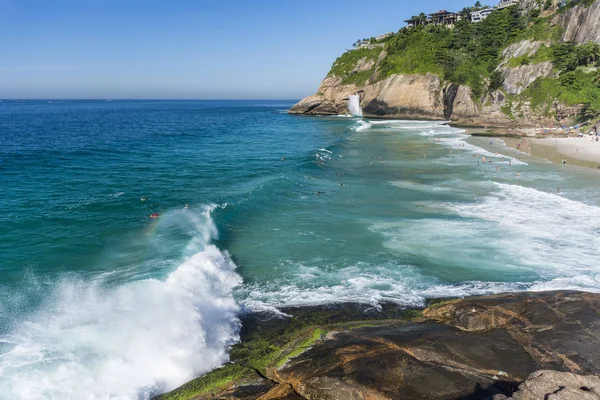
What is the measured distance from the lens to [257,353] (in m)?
15.3

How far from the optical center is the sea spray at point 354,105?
12780cm

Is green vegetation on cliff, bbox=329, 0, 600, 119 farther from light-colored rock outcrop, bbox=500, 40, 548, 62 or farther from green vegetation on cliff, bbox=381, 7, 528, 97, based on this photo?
light-colored rock outcrop, bbox=500, 40, 548, 62

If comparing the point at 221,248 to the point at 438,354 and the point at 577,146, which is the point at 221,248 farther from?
the point at 577,146

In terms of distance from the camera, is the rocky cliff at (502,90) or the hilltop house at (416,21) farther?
the hilltop house at (416,21)

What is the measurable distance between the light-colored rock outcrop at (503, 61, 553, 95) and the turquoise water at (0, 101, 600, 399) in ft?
147

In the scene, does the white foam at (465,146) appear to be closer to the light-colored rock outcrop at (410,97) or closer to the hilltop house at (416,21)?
the light-colored rock outcrop at (410,97)

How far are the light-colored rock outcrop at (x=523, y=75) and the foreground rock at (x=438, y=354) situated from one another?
8375cm

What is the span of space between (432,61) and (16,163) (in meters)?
98.1

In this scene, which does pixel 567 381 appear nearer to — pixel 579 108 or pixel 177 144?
pixel 177 144

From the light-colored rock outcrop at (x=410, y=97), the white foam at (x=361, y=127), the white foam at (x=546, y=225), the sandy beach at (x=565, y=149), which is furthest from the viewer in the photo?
the light-colored rock outcrop at (x=410, y=97)

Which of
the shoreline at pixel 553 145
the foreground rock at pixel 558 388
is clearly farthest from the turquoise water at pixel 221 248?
the foreground rock at pixel 558 388

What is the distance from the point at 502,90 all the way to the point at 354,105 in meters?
47.3

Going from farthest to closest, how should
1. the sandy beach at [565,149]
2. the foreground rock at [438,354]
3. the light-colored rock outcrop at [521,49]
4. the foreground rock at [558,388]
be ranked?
the light-colored rock outcrop at [521,49] → the sandy beach at [565,149] → the foreground rock at [438,354] → the foreground rock at [558,388]

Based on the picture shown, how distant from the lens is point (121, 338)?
1641cm
